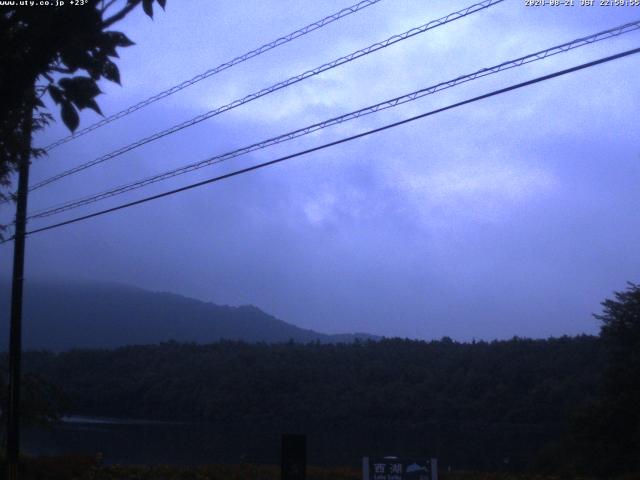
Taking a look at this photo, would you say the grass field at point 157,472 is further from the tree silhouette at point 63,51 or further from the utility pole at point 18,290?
the tree silhouette at point 63,51

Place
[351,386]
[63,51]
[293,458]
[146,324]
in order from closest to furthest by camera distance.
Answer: [63,51], [293,458], [351,386], [146,324]

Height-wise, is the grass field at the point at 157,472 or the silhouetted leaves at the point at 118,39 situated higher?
the silhouetted leaves at the point at 118,39

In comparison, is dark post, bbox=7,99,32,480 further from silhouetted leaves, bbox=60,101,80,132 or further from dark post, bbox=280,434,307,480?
silhouetted leaves, bbox=60,101,80,132

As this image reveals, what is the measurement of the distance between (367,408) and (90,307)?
277ft

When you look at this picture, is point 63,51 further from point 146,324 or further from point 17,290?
point 146,324

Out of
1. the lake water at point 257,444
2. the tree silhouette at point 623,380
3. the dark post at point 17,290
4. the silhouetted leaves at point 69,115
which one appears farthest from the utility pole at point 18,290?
the tree silhouette at point 623,380

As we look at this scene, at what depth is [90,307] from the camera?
12362 cm

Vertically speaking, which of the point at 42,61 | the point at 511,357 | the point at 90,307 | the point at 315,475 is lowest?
the point at 315,475

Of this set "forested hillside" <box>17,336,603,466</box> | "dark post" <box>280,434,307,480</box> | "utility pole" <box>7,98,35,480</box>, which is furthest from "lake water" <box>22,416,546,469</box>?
"dark post" <box>280,434,307,480</box>

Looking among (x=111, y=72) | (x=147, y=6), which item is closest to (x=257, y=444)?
(x=111, y=72)

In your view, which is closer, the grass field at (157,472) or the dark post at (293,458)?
the dark post at (293,458)

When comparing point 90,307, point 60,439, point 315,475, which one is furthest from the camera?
point 90,307

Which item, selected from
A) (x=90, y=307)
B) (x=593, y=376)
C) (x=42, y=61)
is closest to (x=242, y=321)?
(x=90, y=307)

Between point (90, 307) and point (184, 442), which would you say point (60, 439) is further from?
point (90, 307)
